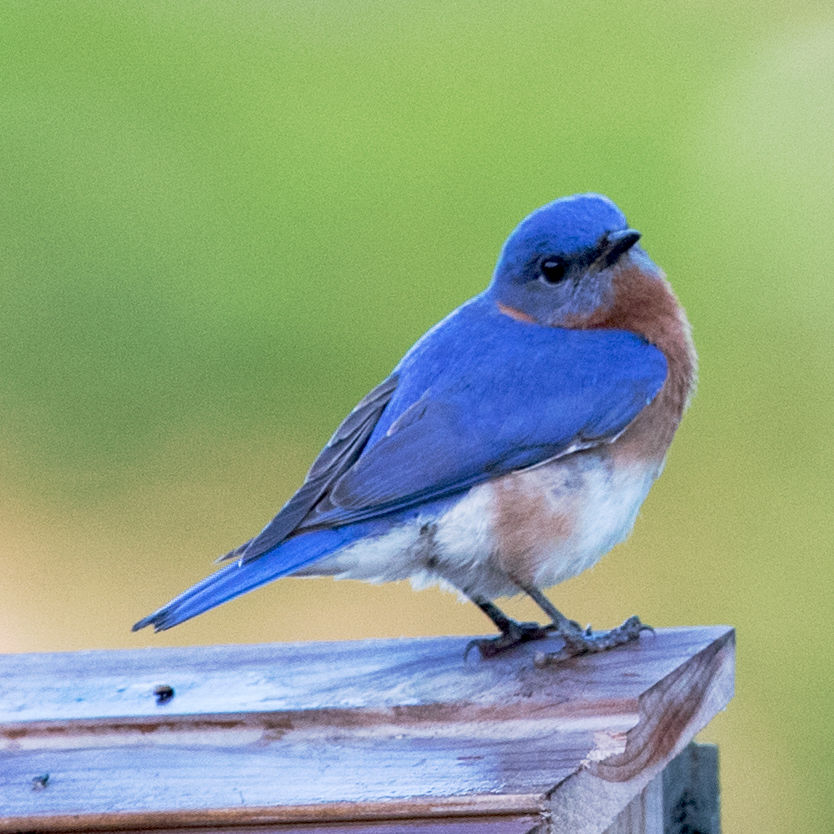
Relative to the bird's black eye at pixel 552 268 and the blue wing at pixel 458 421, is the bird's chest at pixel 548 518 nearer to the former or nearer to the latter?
the blue wing at pixel 458 421

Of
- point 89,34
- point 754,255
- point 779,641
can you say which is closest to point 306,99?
point 89,34

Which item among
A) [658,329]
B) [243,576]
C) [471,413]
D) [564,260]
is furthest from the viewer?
[658,329]

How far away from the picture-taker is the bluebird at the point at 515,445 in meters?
3.03

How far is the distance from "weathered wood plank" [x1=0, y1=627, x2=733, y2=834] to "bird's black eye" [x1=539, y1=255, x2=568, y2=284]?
716 millimetres

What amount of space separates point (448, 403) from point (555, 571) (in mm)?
364

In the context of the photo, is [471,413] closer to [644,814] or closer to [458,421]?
[458,421]

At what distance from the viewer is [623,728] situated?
2.52 m

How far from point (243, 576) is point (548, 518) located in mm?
560

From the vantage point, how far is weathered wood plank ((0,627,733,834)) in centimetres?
233

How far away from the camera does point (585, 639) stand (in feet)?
9.86

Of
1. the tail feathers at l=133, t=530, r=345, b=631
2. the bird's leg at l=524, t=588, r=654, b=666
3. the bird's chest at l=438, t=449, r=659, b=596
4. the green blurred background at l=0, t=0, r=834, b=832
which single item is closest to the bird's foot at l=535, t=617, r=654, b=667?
the bird's leg at l=524, t=588, r=654, b=666

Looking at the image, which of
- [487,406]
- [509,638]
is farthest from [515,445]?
[509,638]

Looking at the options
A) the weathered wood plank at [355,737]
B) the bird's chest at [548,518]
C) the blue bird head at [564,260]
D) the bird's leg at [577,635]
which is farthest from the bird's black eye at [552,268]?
the weathered wood plank at [355,737]

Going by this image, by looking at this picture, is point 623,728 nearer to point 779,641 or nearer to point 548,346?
point 548,346
